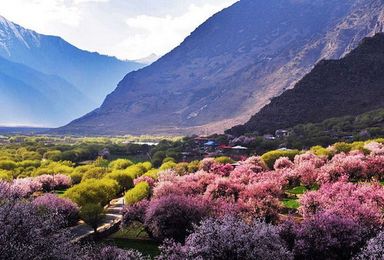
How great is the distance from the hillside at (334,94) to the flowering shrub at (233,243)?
3788 inches

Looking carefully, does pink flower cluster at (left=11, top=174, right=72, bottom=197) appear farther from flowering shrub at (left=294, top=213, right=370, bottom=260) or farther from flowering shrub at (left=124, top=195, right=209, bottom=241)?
flowering shrub at (left=294, top=213, right=370, bottom=260)

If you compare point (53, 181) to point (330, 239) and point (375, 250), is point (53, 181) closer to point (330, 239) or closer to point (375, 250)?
point (330, 239)

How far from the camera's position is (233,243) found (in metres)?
19.9

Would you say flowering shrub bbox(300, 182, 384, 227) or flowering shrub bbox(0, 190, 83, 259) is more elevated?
flowering shrub bbox(0, 190, 83, 259)

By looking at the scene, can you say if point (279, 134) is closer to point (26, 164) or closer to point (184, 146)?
point (184, 146)

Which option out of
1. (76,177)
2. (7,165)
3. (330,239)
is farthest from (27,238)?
(7,165)

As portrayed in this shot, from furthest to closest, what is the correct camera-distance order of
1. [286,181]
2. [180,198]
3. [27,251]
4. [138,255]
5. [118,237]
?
[286,181] → [118,237] → [180,198] → [138,255] → [27,251]

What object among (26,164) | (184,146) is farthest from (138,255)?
(184,146)

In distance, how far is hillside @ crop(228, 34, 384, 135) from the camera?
11775 cm

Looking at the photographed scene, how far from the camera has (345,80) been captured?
124562 mm

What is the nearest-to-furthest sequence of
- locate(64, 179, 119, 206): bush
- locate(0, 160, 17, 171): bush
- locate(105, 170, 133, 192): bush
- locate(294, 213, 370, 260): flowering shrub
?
1. locate(294, 213, 370, 260): flowering shrub
2. locate(64, 179, 119, 206): bush
3. locate(105, 170, 133, 192): bush
4. locate(0, 160, 17, 171): bush

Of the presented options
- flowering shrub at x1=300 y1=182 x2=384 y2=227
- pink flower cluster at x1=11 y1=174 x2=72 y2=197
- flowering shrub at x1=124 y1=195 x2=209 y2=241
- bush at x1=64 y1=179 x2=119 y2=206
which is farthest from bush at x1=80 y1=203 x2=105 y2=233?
pink flower cluster at x1=11 y1=174 x2=72 y2=197

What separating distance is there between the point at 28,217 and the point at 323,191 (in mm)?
21084

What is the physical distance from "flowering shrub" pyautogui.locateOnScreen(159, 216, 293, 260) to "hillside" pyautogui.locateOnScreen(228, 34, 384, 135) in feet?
316
